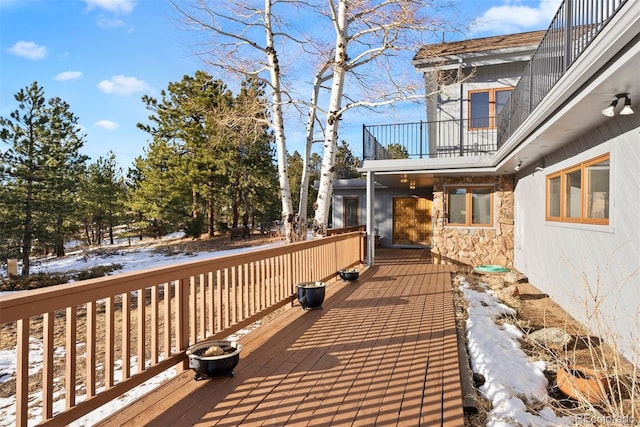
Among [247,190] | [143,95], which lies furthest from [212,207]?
[143,95]

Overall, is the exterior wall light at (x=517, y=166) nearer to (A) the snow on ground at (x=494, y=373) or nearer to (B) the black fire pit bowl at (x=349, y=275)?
(A) the snow on ground at (x=494, y=373)

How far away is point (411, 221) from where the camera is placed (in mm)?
14195

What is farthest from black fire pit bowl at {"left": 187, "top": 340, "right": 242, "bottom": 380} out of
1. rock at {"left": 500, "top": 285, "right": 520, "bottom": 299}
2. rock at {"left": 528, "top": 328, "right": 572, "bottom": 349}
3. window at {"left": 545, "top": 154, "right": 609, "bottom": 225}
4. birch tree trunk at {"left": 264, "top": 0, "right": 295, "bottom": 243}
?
birch tree trunk at {"left": 264, "top": 0, "right": 295, "bottom": 243}

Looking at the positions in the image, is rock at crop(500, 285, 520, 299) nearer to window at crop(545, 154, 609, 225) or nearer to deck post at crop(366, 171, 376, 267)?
window at crop(545, 154, 609, 225)

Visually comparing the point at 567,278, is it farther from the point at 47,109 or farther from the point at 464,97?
the point at 47,109

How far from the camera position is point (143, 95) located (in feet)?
67.4

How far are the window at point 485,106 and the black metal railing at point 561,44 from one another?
267cm

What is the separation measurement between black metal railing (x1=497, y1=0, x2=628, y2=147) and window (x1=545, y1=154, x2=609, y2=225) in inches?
41.4

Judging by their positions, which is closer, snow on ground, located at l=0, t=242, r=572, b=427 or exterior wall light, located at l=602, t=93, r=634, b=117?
snow on ground, located at l=0, t=242, r=572, b=427

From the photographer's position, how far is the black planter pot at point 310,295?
4.82 m

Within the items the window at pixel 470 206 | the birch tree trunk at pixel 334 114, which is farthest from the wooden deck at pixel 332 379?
the window at pixel 470 206

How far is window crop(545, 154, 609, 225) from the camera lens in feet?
14.4

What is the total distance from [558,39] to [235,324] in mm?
4709

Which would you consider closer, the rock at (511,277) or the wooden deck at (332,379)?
the wooden deck at (332,379)
